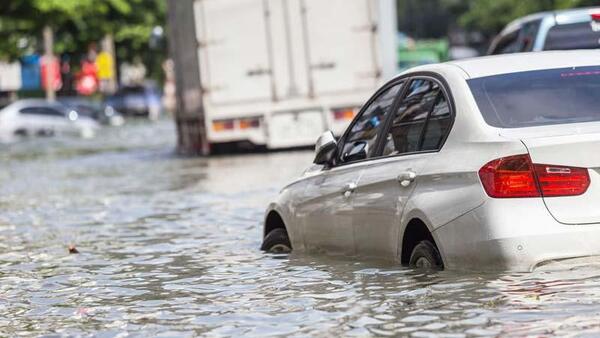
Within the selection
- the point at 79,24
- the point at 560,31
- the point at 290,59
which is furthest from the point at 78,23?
the point at 560,31

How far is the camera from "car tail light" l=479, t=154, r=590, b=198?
25.6 ft

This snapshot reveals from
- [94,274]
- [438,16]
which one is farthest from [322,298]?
[438,16]

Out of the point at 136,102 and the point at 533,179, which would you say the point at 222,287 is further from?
the point at 136,102

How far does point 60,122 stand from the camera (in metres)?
55.6

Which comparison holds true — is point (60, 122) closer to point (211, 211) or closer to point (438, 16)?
point (211, 211)

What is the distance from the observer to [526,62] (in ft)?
29.0

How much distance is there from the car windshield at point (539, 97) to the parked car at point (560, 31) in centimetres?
745

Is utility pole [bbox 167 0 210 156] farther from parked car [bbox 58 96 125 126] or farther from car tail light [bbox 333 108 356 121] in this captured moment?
parked car [bbox 58 96 125 126]

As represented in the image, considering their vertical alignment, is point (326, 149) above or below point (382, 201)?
above

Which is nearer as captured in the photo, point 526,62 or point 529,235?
point 529,235

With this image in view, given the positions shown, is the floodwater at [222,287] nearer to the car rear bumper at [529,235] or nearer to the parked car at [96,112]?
the car rear bumper at [529,235]

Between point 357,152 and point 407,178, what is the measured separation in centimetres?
103

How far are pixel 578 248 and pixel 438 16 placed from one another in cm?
11242

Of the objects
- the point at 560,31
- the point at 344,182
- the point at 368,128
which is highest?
the point at 560,31
